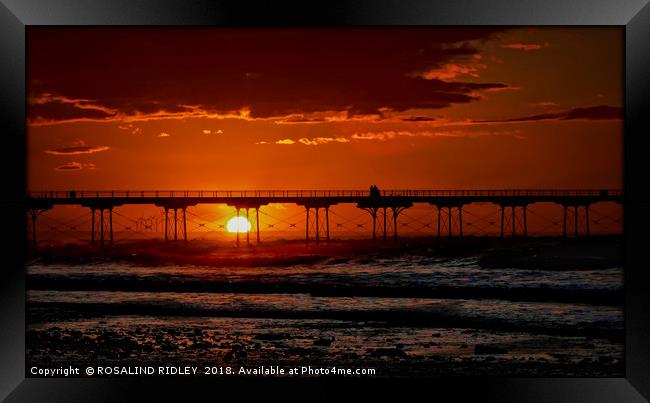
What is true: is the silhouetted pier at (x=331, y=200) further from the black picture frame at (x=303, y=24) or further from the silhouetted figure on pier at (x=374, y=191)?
the black picture frame at (x=303, y=24)

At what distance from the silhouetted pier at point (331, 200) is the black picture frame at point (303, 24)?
0.47 meters

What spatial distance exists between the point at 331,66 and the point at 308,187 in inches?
55.4

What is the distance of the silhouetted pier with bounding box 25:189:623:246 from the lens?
7.48m

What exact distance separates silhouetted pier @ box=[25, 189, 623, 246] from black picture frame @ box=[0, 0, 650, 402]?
47 cm

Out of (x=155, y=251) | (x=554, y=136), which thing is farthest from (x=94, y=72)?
(x=155, y=251)

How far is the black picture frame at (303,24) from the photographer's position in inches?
202

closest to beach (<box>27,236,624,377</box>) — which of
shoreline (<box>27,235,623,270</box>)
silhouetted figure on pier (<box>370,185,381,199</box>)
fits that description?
shoreline (<box>27,235,623,270</box>)

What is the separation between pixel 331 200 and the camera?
33.9ft

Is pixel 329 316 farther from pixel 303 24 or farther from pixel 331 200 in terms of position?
pixel 303 24

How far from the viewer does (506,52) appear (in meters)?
6.35

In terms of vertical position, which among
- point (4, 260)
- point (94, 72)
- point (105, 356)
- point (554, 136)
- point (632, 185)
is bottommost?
point (105, 356)

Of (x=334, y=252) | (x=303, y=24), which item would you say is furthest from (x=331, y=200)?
(x=303, y=24)

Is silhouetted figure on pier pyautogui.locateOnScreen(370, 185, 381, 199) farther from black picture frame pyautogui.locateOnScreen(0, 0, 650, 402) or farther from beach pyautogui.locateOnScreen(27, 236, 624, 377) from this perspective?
black picture frame pyautogui.locateOnScreen(0, 0, 650, 402)

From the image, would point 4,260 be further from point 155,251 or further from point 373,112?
point 155,251
